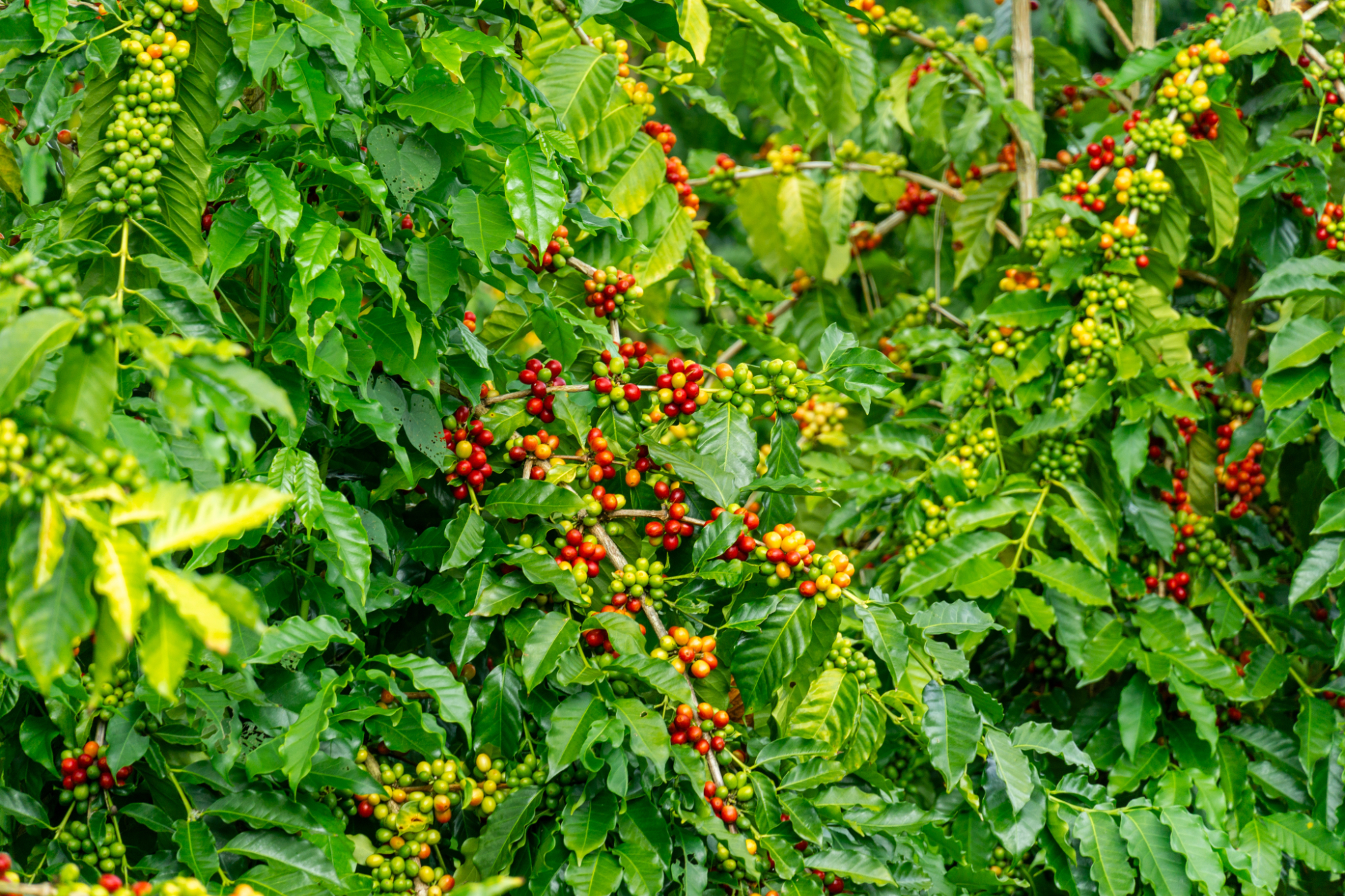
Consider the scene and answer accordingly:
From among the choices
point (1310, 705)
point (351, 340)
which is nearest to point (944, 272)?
point (1310, 705)

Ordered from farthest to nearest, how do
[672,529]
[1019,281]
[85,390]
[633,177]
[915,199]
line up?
1. [915,199]
2. [1019,281]
3. [633,177]
4. [672,529]
5. [85,390]

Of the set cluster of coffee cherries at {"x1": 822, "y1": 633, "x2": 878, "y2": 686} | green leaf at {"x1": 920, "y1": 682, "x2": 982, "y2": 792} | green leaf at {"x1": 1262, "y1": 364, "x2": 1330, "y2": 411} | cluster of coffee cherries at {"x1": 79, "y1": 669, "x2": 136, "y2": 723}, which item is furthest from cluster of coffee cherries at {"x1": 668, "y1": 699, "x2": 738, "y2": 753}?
Answer: green leaf at {"x1": 1262, "y1": 364, "x2": 1330, "y2": 411}

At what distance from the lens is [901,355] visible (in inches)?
115

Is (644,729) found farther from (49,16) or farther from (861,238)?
(861,238)

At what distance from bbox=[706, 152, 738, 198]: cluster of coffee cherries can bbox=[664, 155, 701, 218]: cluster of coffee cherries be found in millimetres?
784

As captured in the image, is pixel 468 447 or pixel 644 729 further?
pixel 468 447

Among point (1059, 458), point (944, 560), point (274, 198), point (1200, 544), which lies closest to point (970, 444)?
point (1059, 458)

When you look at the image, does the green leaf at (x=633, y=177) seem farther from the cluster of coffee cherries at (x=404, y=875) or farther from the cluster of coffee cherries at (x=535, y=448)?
the cluster of coffee cherries at (x=404, y=875)

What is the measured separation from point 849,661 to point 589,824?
485 millimetres

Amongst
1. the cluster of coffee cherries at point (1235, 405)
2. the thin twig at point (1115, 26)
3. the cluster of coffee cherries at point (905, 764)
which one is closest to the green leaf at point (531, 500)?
the cluster of coffee cherries at point (905, 764)

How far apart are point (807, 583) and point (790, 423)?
324 mm

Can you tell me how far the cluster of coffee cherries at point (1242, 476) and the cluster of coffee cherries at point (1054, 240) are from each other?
580 millimetres

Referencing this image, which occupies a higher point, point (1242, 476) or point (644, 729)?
point (644, 729)

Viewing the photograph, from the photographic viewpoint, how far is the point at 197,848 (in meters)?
1.36
